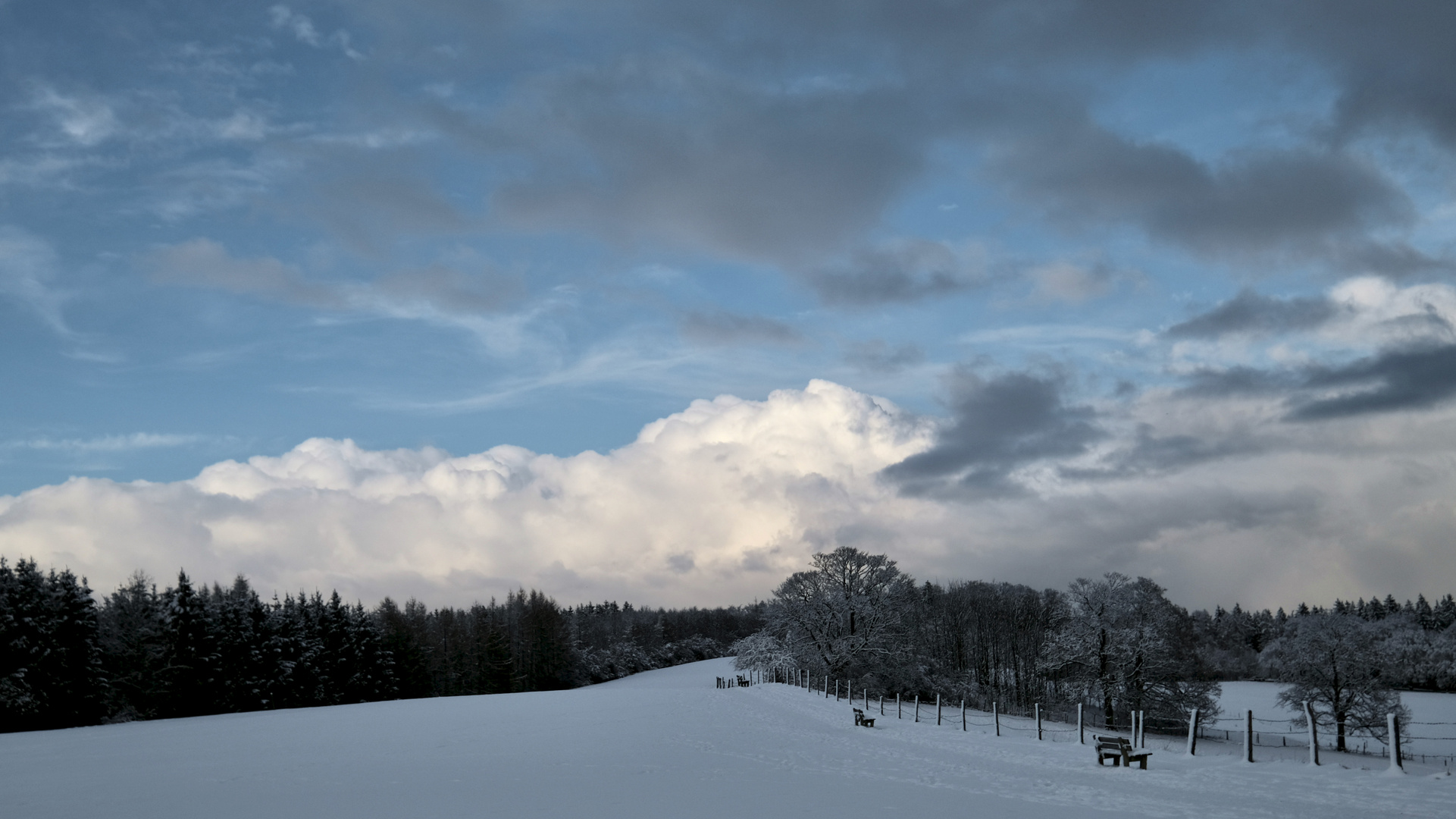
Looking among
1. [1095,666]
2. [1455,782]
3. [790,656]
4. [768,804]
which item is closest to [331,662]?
[790,656]

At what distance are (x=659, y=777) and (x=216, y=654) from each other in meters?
51.3

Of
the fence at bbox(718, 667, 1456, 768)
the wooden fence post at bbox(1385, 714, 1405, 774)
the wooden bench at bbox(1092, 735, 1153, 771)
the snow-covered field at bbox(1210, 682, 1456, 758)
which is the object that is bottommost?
the snow-covered field at bbox(1210, 682, 1456, 758)

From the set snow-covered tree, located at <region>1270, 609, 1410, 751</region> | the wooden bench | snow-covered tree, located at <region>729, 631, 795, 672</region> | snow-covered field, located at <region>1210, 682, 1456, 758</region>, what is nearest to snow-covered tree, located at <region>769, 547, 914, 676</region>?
snow-covered tree, located at <region>729, 631, 795, 672</region>

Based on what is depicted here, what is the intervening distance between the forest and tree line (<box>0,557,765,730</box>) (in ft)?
0.42

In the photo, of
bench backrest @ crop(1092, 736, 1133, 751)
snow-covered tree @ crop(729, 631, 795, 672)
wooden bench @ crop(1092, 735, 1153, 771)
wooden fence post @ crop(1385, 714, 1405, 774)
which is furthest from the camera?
snow-covered tree @ crop(729, 631, 795, 672)

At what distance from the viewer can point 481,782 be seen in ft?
69.4

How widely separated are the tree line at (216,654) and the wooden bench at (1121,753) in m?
53.0

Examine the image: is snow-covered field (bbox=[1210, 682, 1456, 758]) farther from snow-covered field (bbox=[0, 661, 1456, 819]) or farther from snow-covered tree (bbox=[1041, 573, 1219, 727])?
snow-covered field (bbox=[0, 661, 1456, 819])

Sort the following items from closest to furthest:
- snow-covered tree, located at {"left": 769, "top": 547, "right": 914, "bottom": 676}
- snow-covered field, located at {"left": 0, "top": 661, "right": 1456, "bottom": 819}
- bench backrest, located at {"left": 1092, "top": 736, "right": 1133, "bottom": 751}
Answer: snow-covered field, located at {"left": 0, "top": 661, "right": 1456, "bottom": 819}, bench backrest, located at {"left": 1092, "top": 736, "right": 1133, "bottom": 751}, snow-covered tree, located at {"left": 769, "top": 547, "right": 914, "bottom": 676}

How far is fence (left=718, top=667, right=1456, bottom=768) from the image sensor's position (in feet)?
82.0

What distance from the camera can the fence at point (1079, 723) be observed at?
2498 centimetres

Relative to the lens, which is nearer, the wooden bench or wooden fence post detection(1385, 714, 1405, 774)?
wooden fence post detection(1385, 714, 1405, 774)

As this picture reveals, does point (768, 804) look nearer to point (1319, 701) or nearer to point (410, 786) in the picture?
point (410, 786)

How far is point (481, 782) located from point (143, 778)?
1013cm
